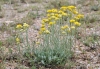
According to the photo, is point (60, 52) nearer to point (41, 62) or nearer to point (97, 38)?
point (41, 62)

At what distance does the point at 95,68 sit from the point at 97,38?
3.74 feet

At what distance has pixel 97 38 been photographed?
5445 mm

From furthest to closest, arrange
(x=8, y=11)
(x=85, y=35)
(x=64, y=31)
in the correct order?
1. (x=8, y=11)
2. (x=85, y=35)
3. (x=64, y=31)

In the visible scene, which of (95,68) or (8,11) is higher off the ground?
(8,11)

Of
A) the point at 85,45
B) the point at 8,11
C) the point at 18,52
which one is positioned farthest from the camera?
the point at 8,11

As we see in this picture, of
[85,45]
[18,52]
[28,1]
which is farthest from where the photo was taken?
[28,1]

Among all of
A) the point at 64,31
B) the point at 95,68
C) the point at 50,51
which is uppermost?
the point at 64,31

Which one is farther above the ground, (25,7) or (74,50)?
(25,7)

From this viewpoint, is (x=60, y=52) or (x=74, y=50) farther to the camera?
(x=74, y=50)

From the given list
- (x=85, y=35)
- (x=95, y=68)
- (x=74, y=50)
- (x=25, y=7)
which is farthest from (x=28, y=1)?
(x=95, y=68)

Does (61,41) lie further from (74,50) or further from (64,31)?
(74,50)

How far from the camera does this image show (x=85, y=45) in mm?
5258

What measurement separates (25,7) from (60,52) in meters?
3.25

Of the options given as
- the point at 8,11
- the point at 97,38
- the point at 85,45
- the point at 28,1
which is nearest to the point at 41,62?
the point at 85,45
